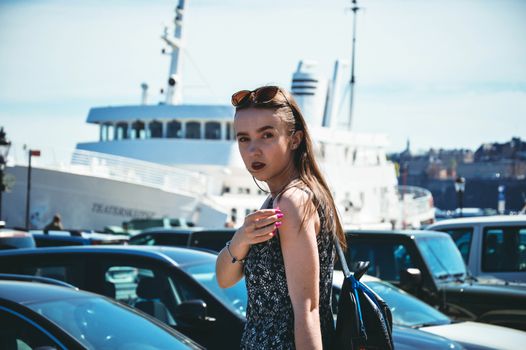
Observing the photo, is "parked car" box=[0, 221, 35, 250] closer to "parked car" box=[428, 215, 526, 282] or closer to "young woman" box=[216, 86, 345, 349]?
"parked car" box=[428, 215, 526, 282]

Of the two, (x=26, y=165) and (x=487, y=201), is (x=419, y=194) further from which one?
(x=487, y=201)

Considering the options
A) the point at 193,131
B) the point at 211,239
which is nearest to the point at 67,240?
the point at 211,239

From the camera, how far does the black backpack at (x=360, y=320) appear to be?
259cm

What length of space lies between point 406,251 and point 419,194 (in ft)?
153

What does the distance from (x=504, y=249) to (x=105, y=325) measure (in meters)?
7.96

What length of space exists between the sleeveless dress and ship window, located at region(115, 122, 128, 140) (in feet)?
97.2

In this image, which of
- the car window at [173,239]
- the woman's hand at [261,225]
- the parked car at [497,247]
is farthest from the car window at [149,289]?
the parked car at [497,247]

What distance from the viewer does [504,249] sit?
432 inches

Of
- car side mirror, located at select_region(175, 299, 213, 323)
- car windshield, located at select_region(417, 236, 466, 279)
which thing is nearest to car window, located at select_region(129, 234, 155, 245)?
car windshield, located at select_region(417, 236, 466, 279)

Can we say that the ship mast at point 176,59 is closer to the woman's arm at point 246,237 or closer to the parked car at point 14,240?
the parked car at point 14,240

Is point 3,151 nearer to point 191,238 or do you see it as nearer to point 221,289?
point 191,238

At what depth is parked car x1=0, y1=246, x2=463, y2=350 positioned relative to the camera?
5.59 m

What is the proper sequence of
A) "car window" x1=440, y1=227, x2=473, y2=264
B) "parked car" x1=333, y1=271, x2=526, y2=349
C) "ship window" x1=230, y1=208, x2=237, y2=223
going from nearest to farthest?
"parked car" x1=333, y1=271, x2=526, y2=349 < "car window" x1=440, y1=227, x2=473, y2=264 < "ship window" x1=230, y1=208, x2=237, y2=223

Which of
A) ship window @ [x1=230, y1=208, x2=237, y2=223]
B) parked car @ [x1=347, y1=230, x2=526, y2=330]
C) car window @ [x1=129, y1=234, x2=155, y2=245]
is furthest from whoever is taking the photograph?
ship window @ [x1=230, y1=208, x2=237, y2=223]
